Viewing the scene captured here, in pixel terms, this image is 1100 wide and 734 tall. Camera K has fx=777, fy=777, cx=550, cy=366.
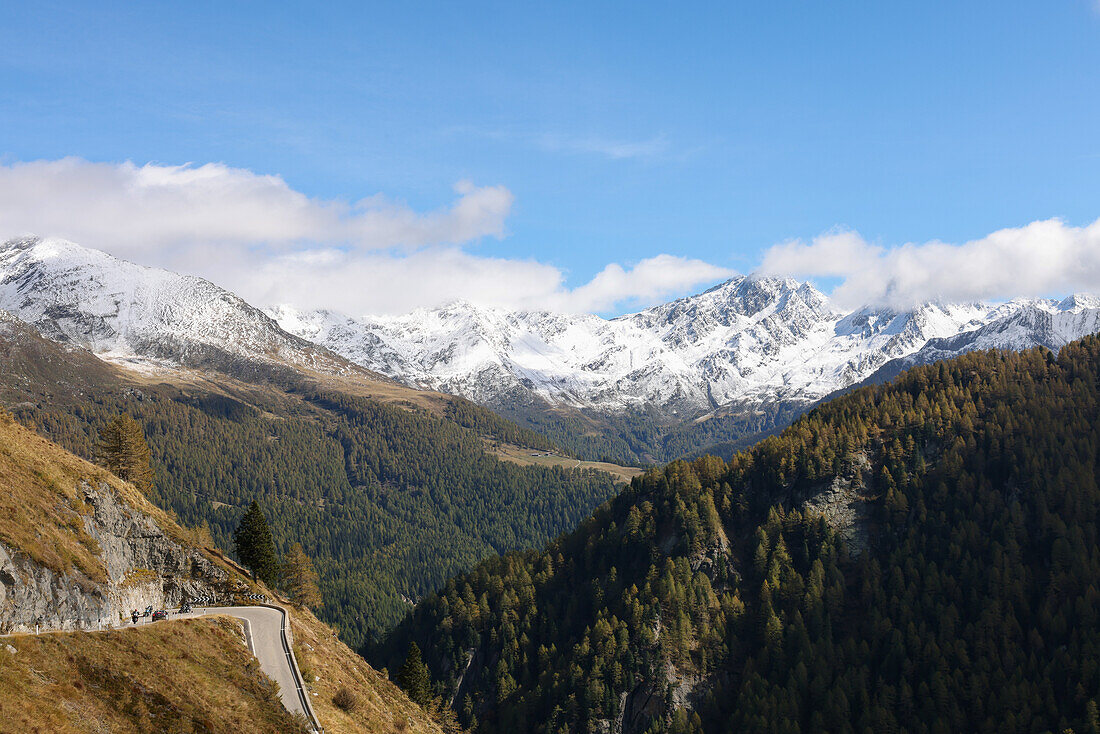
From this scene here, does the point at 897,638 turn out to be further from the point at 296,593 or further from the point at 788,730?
the point at 296,593

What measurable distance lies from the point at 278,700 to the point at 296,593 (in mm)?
66988

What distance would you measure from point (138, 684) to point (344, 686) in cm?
2630

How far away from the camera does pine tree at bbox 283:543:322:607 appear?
124 m

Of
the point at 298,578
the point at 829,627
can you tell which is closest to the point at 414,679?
the point at 298,578

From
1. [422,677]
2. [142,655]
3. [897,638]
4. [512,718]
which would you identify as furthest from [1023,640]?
[142,655]

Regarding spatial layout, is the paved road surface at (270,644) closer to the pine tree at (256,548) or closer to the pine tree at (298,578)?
the pine tree at (256,548)

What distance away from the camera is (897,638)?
6334 inches

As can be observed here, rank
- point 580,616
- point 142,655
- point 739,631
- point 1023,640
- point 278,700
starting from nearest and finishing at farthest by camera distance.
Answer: point 142,655 < point 278,700 < point 1023,640 < point 739,631 < point 580,616

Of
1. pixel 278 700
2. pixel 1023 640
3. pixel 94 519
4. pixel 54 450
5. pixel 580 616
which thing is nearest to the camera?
pixel 278 700

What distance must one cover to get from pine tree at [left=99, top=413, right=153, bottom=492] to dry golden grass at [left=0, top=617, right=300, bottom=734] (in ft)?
188

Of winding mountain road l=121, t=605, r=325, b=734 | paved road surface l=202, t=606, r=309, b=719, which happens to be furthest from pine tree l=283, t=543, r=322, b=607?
paved road surface l=202, t=606, r=309, b=719

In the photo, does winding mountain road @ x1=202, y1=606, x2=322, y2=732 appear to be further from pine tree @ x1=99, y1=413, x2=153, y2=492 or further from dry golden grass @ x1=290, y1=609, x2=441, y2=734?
pine tree @ x1=99, y1=413, x2=153, y2=492

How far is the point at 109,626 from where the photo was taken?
65688 mm

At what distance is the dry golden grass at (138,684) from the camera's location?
45.9 metres
